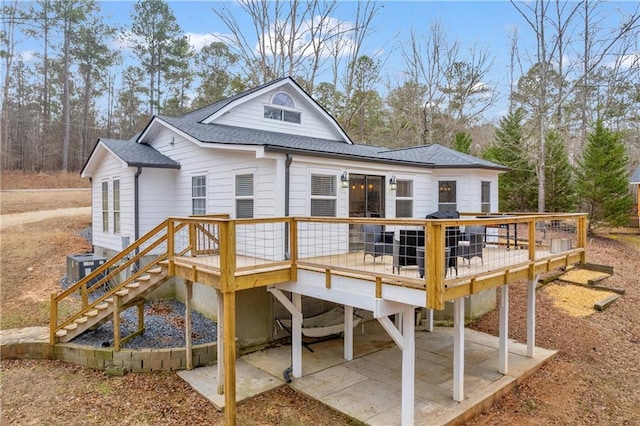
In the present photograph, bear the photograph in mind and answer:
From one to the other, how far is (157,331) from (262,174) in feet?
13.3

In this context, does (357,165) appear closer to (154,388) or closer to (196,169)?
(196,169)

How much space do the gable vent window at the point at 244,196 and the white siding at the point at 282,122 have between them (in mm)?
3595

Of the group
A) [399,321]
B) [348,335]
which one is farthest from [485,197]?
[348,335]

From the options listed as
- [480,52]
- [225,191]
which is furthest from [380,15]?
[225,191]

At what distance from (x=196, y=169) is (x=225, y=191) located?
1.41m

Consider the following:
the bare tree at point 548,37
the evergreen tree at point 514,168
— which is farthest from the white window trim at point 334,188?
the evergreen tree at point 514,168

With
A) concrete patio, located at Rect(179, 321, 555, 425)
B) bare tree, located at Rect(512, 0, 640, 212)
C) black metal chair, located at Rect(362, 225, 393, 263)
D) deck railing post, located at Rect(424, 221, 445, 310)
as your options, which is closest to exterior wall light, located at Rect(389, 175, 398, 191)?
black metal chair, located at Rect(362, 225, 393, 263)

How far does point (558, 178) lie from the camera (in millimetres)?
18547

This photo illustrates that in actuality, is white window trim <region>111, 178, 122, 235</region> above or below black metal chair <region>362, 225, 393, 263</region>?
above

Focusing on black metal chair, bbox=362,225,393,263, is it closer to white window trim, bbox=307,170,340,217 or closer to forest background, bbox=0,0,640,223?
white window trim, bbox=307,170,340,217

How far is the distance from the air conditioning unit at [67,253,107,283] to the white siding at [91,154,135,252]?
2.21 feet

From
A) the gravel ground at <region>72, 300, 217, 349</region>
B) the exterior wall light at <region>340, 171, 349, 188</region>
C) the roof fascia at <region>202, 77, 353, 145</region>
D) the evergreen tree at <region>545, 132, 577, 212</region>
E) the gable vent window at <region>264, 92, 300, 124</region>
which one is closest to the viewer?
the gravel ground at <region>72, 300, 217, 349</region>

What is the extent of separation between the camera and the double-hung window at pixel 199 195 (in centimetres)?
942

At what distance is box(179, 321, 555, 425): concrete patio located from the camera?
6152 millimetres
